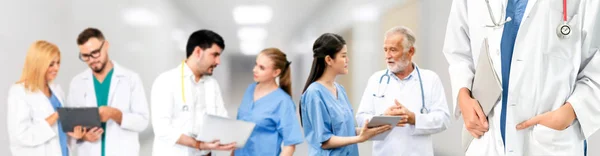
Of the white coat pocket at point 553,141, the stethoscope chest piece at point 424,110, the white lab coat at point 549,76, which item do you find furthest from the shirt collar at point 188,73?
the white coat pocket at point 553,141

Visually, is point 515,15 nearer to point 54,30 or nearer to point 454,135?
point 454,135

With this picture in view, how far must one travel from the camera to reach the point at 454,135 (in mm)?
2662

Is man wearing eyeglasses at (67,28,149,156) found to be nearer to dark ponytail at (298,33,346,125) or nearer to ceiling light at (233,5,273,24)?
ceiling light at (233,5,273,24)

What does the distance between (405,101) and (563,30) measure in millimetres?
949

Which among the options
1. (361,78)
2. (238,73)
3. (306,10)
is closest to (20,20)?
(238,73)

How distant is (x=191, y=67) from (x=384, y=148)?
94cm

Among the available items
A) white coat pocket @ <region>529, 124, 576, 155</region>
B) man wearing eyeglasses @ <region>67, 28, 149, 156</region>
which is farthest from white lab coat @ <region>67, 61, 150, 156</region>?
white coat pocket @ <region>529, 124, 576, 155</region>

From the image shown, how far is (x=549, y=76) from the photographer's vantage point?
5.91 ft

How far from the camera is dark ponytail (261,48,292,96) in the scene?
2688 mm

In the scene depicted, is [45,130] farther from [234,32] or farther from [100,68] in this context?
[234,32]

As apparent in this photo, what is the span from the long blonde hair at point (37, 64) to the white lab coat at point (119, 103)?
14 centimetres

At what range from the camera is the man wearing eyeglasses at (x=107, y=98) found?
9.05 feet

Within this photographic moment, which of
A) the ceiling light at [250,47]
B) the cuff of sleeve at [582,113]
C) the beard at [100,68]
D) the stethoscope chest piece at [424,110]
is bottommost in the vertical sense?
the stethoscope chest piece at [424,110]

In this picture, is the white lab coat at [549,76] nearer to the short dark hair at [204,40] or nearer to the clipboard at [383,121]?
the clipboard at [383,121]
